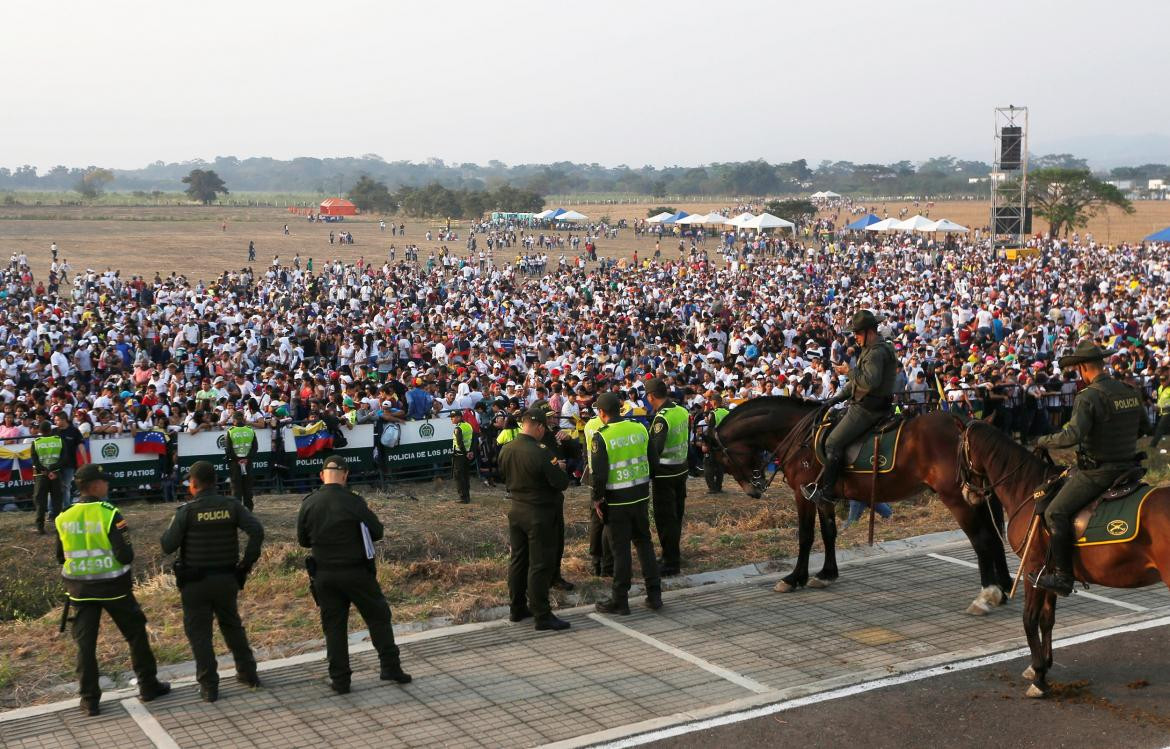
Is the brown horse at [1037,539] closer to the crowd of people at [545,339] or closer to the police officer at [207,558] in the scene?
the police officer at [207,558]

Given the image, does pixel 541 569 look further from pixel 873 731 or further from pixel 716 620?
pixel 873 731

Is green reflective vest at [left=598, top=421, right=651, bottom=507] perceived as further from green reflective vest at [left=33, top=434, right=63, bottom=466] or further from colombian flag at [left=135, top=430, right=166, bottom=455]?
colombian flag at [left=135, top=430, right=166, bottom=455]

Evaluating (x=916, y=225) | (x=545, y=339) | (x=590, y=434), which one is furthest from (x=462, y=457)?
(x=916, y=225)

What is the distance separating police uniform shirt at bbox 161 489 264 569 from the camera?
7500 mm

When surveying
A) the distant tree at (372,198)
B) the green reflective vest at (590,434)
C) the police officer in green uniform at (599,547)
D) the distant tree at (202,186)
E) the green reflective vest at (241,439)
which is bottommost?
the police officer in green uniform at (599,547)

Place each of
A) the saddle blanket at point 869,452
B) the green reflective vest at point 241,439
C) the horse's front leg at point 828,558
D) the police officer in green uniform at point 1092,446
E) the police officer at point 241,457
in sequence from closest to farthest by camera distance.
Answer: the police officer in green uniform at point 1092,446 → the saddle blanket at point 869,452 → the horse's front leg at point 828,558 → the police officer at point 241,457 → the green reflective vest at point 241,439

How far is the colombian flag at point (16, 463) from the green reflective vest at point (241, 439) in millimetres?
2558

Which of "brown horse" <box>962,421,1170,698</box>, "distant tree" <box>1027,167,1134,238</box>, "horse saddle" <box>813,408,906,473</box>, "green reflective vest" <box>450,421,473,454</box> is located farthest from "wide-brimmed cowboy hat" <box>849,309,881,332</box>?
"distant tree" <box>1027,167,1134,238</box>

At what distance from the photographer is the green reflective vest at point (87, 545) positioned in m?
7.33

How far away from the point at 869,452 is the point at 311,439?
8251 mm

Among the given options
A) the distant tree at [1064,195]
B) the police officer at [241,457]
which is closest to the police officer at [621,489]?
the police officer at [241,457]

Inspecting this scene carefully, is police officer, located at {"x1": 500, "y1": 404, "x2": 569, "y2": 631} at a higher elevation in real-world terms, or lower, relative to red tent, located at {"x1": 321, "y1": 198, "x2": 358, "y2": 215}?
lower

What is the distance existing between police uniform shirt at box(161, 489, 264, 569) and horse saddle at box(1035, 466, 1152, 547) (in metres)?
5.24

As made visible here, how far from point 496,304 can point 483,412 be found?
606 inches
